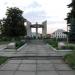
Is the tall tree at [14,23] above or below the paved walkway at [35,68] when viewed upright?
above

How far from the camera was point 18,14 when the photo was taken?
6419cm

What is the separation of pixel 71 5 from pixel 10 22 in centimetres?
1659

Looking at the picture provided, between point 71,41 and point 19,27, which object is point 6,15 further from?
point 71,41

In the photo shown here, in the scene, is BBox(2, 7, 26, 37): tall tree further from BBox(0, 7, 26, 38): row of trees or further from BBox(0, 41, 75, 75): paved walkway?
BBox(0, 41, 75, 75): paved walkway

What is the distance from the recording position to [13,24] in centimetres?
6334

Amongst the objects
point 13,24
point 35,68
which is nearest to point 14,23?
point 13,24

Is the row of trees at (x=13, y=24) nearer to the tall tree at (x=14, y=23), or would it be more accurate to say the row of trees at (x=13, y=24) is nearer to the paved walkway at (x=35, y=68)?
the tall tree at (x=14, y=23)

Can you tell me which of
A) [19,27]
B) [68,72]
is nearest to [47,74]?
[68,72]

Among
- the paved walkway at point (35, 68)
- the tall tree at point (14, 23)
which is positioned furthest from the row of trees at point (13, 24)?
the paved walkway at point (35, 68)

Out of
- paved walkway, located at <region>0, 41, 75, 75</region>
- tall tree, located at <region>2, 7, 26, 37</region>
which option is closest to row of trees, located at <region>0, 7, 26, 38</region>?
tall tree, located at <region>2, 7, 26, 37</region>

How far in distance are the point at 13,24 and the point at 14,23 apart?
451 millimetres

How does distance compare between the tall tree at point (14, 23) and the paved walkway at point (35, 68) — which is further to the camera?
the tall tree at point (14, 23)

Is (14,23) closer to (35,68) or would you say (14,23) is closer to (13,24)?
(13,24)

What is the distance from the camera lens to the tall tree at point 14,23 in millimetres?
62703
